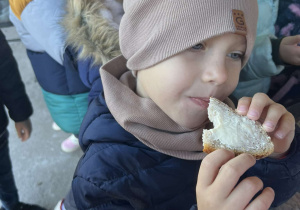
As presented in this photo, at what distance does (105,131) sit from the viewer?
800 millimetres

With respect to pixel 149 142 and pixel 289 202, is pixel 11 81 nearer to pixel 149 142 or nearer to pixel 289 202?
pixel 149 142

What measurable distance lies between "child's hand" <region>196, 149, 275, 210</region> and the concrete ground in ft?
3.77

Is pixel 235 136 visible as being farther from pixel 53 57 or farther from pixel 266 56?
pixel 53 57

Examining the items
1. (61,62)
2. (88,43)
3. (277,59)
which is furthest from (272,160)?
(61,62)

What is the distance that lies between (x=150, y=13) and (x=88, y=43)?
1.13 ft

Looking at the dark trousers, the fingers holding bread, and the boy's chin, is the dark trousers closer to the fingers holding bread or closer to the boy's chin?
the boy's chin

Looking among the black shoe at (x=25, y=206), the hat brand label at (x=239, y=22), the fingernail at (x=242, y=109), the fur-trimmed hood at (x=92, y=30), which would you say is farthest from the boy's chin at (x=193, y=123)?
the black shoe at (x=25, y=206)

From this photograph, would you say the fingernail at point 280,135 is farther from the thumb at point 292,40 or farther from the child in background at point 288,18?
the child in background at point 288,18

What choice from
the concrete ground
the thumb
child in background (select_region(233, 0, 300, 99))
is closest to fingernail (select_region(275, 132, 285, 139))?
child in background (select_region(233, 0, 300, 99))

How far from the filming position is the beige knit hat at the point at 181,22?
2.04ft

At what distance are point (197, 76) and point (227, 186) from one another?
26 centimetres

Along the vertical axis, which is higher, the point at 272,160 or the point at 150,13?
the point at 150,13

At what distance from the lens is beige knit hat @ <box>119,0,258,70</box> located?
62 centimetres

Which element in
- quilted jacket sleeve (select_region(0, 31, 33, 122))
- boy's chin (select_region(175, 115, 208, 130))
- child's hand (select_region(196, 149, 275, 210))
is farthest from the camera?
quilted jacket sleeve (select_region(0, 31, 33, 122))
